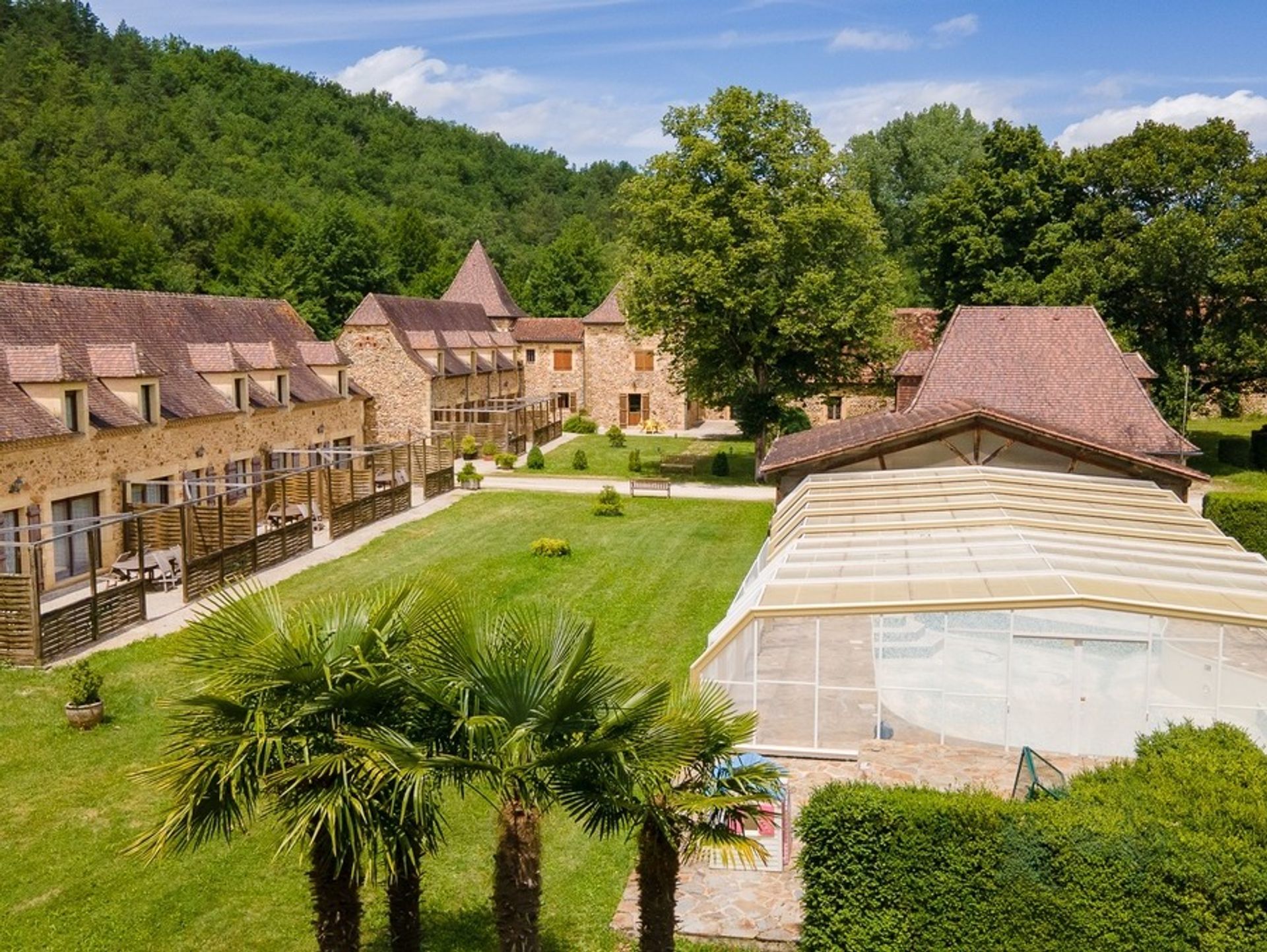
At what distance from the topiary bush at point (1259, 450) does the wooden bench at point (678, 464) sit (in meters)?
21.2

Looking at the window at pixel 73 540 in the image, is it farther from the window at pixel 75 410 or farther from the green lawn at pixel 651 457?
the green lawn at pixel 651 457

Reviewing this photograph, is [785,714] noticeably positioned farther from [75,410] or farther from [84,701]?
[75,410]

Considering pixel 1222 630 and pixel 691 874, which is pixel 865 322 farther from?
pixel 691 874

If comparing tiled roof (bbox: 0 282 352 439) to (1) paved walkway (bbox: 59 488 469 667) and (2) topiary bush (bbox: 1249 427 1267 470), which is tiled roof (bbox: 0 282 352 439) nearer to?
(1) paved walkway (bbox: 59 488 469 667)

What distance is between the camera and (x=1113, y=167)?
36.5 m

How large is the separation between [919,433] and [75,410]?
17703mm

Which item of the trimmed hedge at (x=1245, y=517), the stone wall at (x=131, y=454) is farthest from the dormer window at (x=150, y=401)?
the trimmed hedge at (x=1245, y=517)

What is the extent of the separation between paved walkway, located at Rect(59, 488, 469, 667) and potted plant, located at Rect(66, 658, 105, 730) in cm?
150

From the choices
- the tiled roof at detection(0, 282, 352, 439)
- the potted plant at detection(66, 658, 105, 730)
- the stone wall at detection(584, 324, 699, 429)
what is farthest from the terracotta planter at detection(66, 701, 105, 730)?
the stone wall at detection(584, 324, 699, 429)

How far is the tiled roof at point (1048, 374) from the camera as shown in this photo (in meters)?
25.4

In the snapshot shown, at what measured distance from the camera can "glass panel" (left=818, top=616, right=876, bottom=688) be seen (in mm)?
12406

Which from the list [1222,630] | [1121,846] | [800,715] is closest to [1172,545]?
[1222,630]

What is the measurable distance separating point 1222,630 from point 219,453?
77.7ft

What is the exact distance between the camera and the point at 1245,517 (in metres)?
24.6
